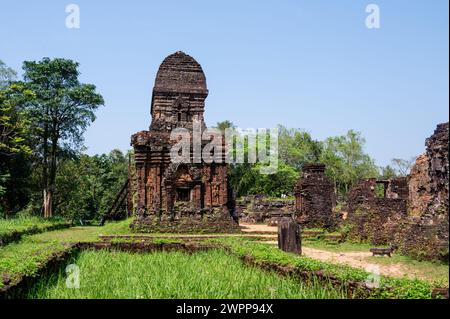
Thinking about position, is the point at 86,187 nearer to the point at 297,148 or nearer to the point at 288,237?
the point at 297,148

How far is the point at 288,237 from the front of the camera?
35.7 feet

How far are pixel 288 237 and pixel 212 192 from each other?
7.30 meters

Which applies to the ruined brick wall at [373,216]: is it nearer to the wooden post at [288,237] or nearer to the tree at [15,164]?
the wooden post at [288,237]

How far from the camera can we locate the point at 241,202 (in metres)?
32.1

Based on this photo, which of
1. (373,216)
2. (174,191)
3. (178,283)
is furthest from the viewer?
(174,191)

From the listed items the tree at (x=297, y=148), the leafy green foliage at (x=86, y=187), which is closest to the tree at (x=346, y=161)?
the tree at (x=297, y=148)

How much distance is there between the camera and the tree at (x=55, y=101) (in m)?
28.2

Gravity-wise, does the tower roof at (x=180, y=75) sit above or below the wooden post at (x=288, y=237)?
above

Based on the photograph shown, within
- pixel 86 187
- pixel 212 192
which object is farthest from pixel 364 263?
pixel 86 187

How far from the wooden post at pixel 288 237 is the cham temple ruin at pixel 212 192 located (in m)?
0.40

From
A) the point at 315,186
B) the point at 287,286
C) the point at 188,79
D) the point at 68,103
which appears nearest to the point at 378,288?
the point at 287,286

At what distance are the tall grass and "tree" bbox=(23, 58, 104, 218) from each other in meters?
20.5

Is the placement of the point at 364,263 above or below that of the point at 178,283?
below

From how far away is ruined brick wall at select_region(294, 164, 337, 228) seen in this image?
65.1ft
